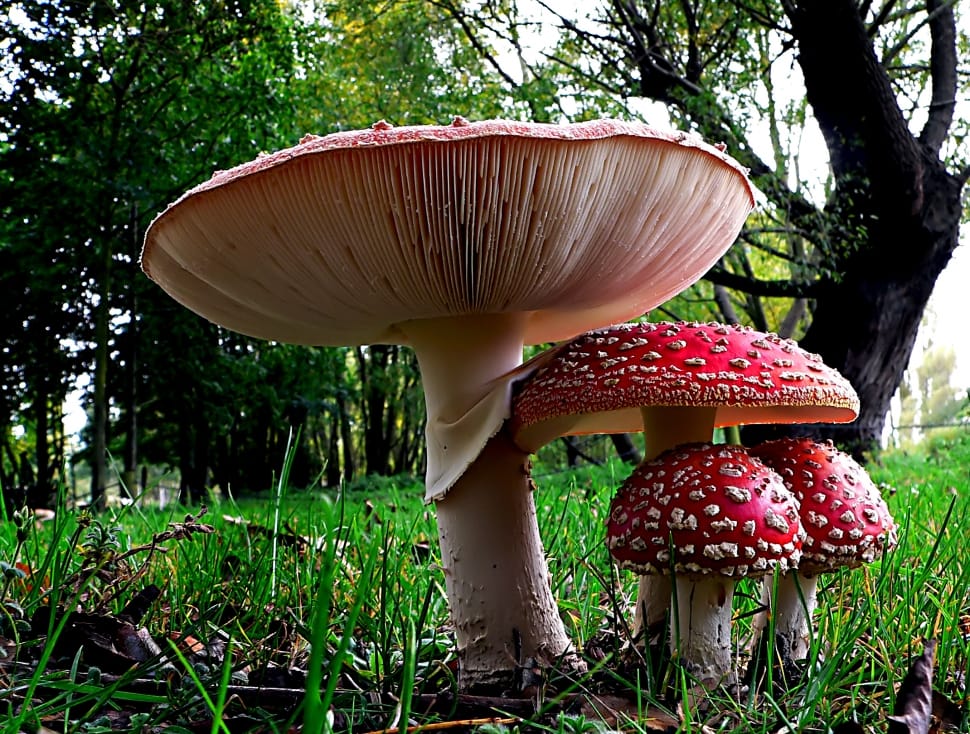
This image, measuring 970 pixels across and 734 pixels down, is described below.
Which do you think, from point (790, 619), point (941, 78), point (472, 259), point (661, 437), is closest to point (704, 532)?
point (661, 437)

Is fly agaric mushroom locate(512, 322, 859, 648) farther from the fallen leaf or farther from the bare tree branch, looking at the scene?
the bare tree branch

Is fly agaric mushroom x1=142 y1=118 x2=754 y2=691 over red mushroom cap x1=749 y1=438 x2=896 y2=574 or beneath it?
over

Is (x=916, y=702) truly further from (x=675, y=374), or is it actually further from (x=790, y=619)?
(x=675, y=374)

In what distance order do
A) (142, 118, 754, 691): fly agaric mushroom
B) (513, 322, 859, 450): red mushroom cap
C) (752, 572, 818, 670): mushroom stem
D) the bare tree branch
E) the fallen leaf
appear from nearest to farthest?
the fallen leaf
(142, 118, 754, 691): fly agaric mushroom
(513, 322, 859, 450): red mushroom cap
(752, 572, 818, 670): mushroom stem
the bare tree branch

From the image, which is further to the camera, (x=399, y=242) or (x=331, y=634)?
(x=331, y=634)

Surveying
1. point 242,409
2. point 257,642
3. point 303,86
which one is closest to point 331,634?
point 257,642

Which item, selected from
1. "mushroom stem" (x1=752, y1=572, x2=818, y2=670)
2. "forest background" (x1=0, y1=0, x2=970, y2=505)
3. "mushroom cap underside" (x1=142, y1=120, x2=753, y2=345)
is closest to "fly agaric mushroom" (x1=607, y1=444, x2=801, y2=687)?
"mushroom stem" (x1=752, y1=572, x2=818, y2=670)

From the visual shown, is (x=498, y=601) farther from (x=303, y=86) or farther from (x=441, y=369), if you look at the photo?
(x=303, y=86)
